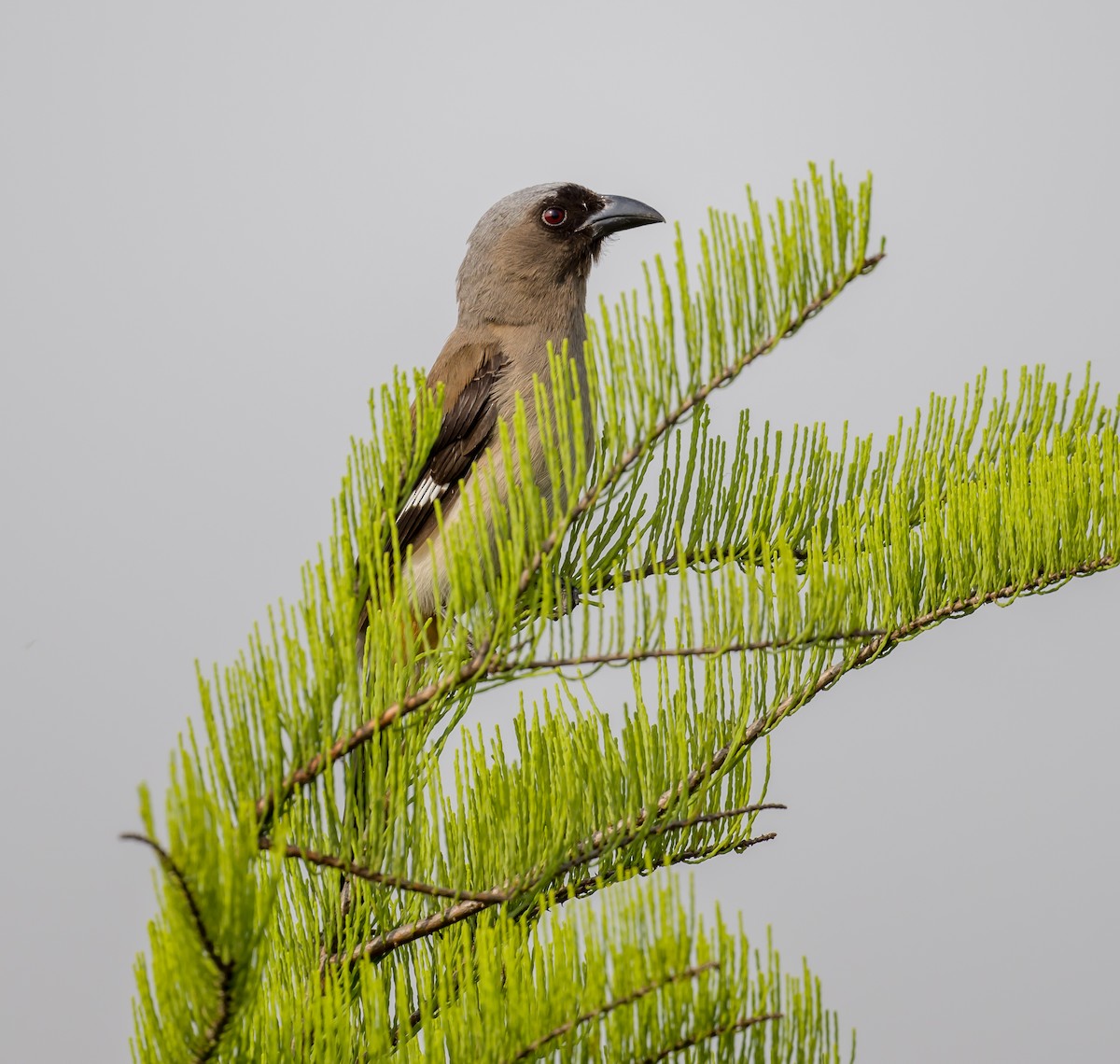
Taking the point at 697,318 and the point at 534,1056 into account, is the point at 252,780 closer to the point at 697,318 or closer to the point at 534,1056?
the point at 534,1056

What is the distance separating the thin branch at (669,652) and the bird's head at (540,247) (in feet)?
6.01

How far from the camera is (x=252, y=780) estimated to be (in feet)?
4.14

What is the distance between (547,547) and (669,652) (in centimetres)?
19

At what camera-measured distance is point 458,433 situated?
9.38ft

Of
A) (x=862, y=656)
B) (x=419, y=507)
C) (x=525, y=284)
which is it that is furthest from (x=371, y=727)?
(x=525, y=284)

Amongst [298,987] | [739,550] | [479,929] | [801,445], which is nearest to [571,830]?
[479,929]

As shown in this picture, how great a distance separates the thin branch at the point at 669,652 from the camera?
1.37 m

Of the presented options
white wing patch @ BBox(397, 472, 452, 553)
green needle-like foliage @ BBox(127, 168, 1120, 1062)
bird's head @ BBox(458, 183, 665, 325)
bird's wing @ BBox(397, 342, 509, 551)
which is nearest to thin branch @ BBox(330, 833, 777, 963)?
green needle-like foliage @ BBox(127, 168, 1120, 1062)

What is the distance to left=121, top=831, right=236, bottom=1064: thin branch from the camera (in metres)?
1.01

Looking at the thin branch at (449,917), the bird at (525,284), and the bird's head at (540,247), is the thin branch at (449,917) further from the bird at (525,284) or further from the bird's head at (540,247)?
the bird's head at (540,247)

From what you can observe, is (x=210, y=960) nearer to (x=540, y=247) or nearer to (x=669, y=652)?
(x=669, y=652)

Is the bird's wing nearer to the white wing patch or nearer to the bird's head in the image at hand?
the white wing patch

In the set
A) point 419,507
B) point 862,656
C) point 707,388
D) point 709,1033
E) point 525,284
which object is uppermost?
point 525,284

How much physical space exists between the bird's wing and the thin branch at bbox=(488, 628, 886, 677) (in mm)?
1343
